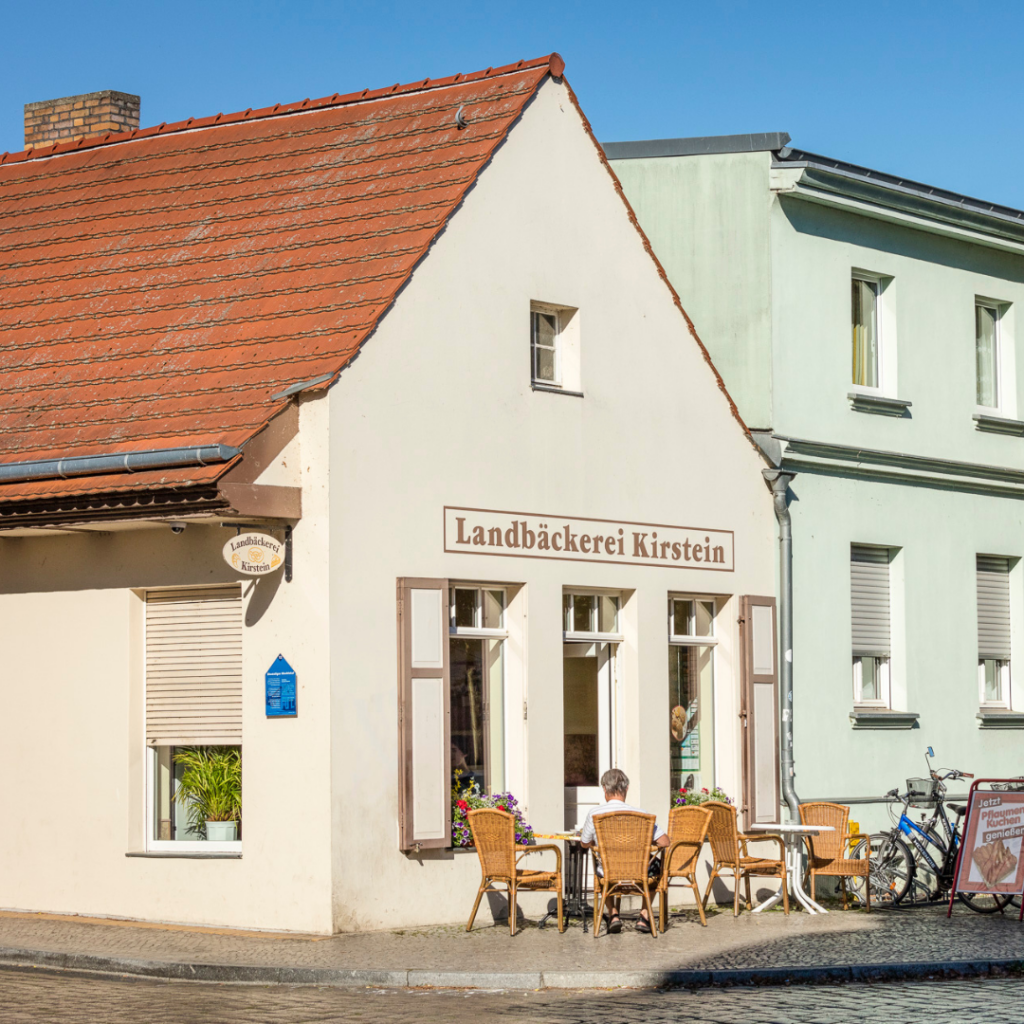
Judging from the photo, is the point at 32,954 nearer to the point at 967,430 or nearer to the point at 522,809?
the point at 522,809

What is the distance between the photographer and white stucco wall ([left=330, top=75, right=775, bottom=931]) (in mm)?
13953

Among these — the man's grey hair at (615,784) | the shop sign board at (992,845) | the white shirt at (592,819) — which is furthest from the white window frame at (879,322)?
the white shirt at (592,819)

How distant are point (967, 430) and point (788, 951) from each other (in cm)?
934

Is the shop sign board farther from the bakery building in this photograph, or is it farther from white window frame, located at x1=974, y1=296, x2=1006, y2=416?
white window frame, located at x1=974, y1=296, x2=1006, y2=416

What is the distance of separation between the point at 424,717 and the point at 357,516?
1.74 meters

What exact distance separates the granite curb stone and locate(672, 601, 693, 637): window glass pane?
545cm

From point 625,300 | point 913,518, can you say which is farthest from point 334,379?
point 913,518

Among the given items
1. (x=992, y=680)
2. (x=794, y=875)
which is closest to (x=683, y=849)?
(x=794, y=875)

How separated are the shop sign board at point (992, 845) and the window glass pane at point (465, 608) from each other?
471 cm

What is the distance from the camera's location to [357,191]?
51.4ft

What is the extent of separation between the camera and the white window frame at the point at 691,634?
16922mm

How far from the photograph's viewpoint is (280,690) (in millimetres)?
13898

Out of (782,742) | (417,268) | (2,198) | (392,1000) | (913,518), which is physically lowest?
(392,1000)


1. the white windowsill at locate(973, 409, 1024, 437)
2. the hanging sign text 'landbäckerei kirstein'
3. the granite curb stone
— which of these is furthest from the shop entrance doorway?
the white windowsill at locate(973, 409, 1024, 437)
